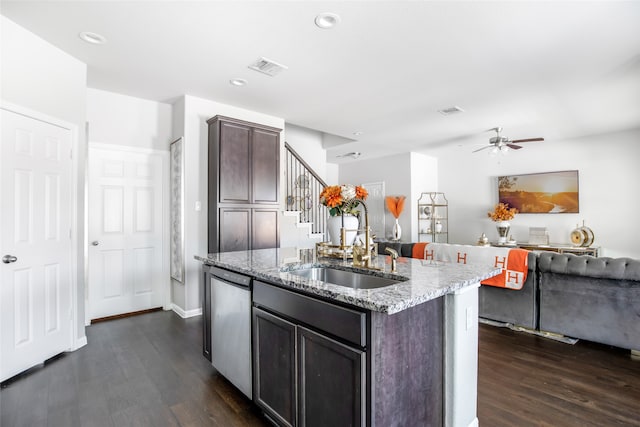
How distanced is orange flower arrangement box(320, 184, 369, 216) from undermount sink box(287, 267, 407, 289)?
1.64 feet

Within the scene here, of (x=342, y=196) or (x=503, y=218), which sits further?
(x=503, y=218)

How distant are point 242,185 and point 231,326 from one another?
2.28m

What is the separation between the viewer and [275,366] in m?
1.85

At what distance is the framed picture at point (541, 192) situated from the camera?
6191 mm

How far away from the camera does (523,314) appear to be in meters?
3.41

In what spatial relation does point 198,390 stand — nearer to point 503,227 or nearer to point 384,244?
point 384,244

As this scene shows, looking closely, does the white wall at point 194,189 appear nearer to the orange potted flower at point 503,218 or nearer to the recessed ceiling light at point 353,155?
the recessed ceiling light at point 353,155

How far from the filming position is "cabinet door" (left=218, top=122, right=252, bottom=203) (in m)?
4.04

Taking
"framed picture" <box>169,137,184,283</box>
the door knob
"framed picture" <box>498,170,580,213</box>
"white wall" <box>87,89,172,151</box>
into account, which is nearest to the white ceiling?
"white wall" <box>87,89,172,151</box>

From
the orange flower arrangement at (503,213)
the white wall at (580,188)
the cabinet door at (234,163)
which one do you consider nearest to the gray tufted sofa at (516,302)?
the cabinet door at (234,163)

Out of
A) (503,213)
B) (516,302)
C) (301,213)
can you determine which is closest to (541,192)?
(503,213)

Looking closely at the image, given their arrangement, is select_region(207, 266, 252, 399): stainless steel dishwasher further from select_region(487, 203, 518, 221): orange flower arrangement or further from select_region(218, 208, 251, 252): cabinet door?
select_region(487, 203, 518, 221): orange flower arrangement

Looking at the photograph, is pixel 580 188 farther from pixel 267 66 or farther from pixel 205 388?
pixel 205 388

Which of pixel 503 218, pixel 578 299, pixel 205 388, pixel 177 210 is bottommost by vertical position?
pixel 205 388
